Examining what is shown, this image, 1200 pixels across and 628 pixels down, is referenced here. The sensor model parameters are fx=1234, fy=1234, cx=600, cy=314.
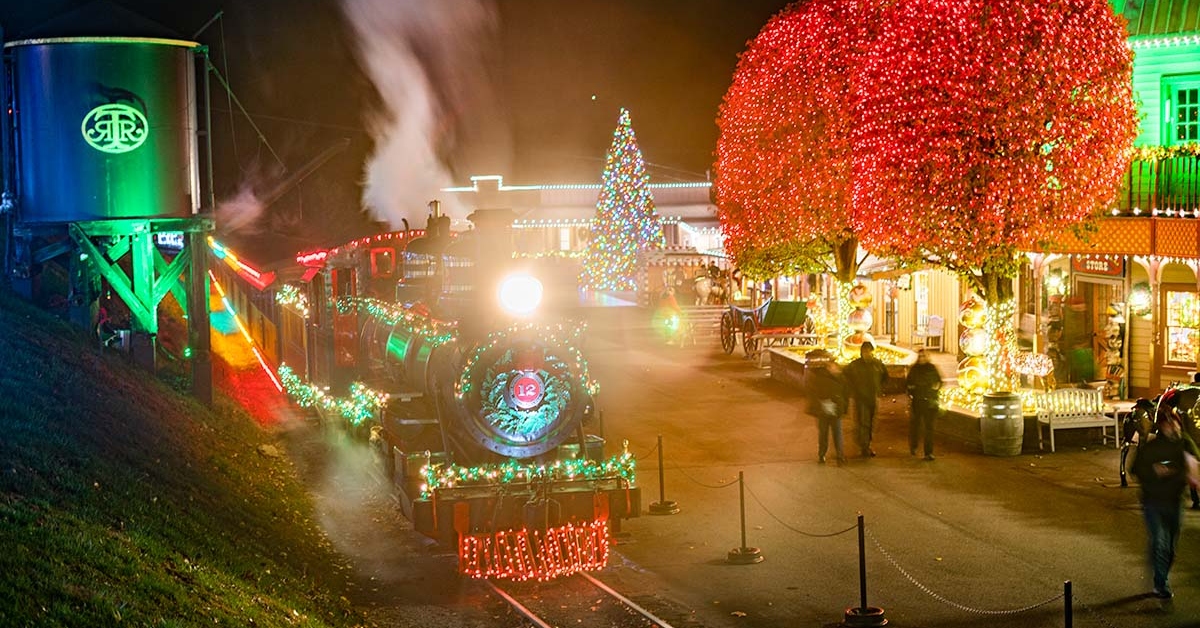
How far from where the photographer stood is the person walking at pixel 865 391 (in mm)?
17719

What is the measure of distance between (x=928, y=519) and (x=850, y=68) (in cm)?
1173

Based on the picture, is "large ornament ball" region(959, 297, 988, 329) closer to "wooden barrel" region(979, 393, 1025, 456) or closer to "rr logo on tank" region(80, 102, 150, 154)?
"wooden barrel" region(979, 393, 1025, 456)

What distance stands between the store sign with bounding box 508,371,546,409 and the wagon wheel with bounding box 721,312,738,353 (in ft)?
72.6

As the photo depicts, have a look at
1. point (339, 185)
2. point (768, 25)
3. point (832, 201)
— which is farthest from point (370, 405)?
point (339, 185)

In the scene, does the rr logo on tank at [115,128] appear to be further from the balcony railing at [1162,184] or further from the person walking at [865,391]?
the balcony railing at [1162,184]

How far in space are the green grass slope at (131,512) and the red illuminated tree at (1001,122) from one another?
395 inches

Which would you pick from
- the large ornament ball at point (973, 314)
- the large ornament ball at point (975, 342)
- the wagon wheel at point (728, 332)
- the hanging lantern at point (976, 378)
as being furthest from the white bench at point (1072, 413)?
the wagon wheel at point (728, 332)

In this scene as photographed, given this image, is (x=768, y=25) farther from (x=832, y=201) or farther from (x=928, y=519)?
(x=928, y=519)

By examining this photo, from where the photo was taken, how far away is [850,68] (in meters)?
23.3

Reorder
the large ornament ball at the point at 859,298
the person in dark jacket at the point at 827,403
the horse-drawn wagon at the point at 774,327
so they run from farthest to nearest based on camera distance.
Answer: the horse-drawn wagon at the point at 774,327 < the large ornament ball at the point at 859,298 < the person in dark jacket at the point at 827,403

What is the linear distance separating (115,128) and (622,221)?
33206 millimetres

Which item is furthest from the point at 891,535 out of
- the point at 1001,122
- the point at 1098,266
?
the point at 1098,266

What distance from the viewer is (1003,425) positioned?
17.5 meters

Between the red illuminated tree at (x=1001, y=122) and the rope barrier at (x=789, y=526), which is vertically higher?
the red illuminated tree at (x=1001, y=122)
